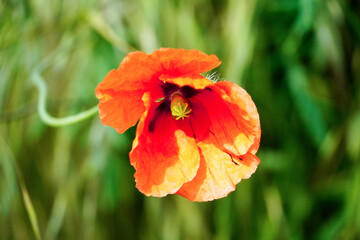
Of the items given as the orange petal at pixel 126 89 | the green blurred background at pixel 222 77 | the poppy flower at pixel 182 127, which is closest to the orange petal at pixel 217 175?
the poppy flower at pixel 182 127

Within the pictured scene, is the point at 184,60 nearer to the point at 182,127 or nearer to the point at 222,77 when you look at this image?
the point at 182,127

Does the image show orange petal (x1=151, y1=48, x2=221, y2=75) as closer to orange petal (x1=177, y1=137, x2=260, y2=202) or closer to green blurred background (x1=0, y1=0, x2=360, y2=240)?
orange petal (x1=177, y1=137, x2=260, y2=202)

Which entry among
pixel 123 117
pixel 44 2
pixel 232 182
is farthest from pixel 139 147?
pixel 44 2

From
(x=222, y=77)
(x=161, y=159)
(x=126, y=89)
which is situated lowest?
(x=222, y=77)

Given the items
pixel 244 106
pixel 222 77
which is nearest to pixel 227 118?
pixel 244 106

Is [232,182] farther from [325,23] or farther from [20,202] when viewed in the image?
[20,202]

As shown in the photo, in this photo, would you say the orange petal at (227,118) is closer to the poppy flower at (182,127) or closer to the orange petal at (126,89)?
the poppy flower at (182,127)
